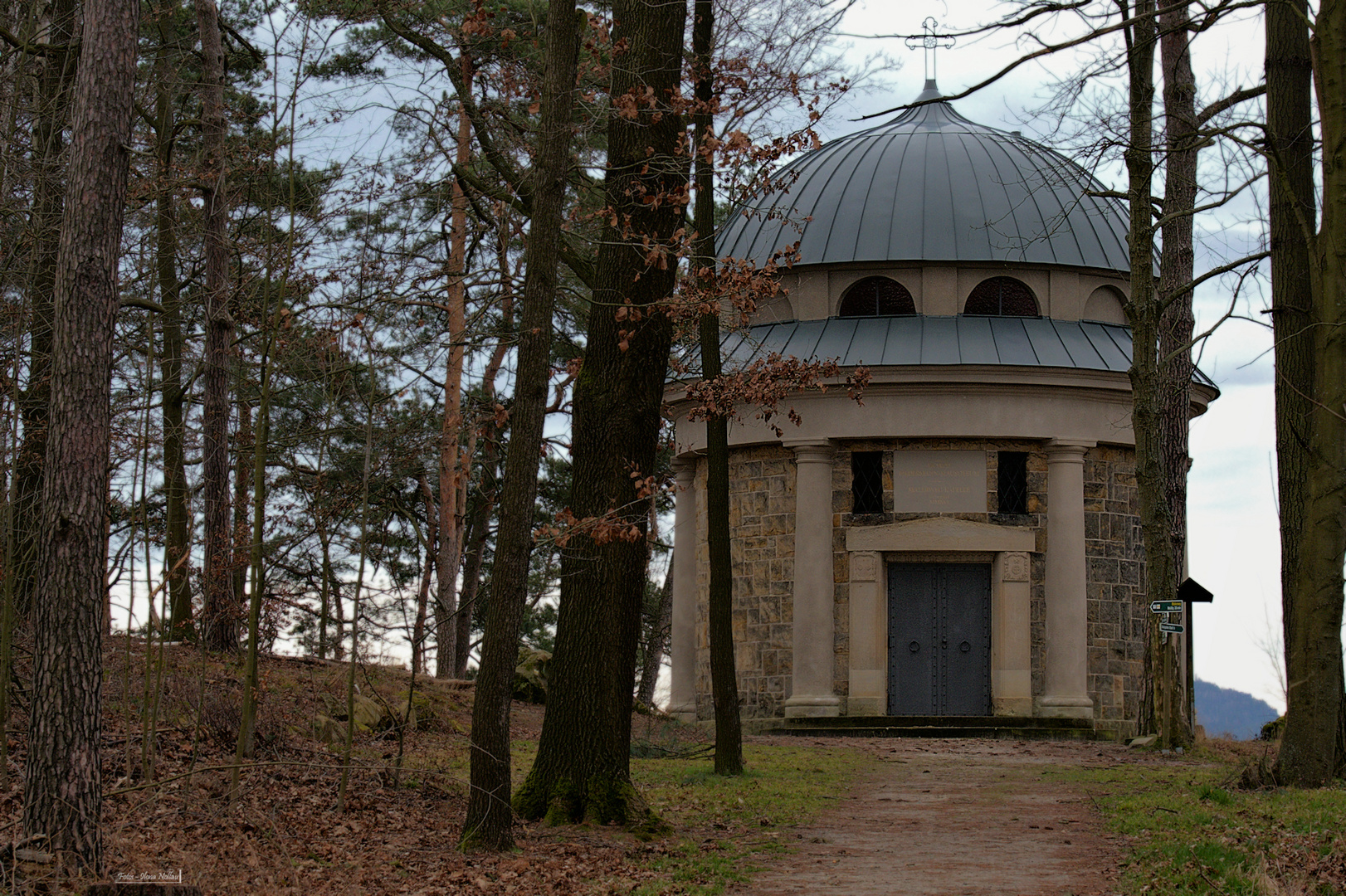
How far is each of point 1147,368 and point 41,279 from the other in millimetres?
10849

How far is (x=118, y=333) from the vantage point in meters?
15.9

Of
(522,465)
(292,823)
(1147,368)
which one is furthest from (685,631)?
(522,465)

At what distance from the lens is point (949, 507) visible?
66.2 feet

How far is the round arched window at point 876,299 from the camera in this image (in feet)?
71.4

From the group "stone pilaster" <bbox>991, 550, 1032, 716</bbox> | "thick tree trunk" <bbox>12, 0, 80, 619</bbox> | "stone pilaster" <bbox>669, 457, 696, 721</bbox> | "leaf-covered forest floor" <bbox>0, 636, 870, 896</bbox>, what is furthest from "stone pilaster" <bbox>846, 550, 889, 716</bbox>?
"thick tree trunk" <bbox>12, 0, 80, 619</bbox>

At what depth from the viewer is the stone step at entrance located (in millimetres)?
19531

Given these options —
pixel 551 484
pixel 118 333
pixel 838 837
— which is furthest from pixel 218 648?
pixel 551 484

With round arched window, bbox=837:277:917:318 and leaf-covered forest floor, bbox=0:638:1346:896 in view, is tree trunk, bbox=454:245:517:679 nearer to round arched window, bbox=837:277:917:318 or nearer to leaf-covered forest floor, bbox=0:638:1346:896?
round arched window, bbox=837:277:917:318

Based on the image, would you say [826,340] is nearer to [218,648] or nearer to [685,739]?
[685,739]

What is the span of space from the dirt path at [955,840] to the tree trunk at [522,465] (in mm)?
1673

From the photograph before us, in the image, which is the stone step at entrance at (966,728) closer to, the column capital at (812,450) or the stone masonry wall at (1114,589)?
the stone masonry wall at (1114,589)

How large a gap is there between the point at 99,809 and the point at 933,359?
14.9m

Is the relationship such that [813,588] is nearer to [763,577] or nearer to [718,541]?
[763,577]

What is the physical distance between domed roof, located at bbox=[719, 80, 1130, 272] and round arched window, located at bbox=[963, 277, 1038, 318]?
1.55 feet
